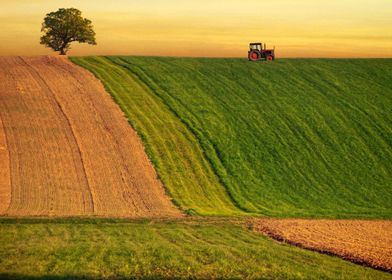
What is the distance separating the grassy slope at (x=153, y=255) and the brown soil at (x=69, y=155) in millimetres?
5797

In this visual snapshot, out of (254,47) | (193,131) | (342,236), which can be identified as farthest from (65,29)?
(342,236)

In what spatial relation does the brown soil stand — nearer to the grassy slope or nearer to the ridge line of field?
the ridge line of field

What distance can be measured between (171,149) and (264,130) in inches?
389

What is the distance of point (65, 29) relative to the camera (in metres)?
94.7

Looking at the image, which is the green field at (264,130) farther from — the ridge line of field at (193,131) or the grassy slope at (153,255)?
the grassy slope at (153,255)

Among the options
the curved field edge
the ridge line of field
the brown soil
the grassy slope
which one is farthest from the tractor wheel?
the grassy slope

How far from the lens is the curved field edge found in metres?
44.2

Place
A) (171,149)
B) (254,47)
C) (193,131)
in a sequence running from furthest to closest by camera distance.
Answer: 1. (254,47)
2. (193,131)
3. (171,149)

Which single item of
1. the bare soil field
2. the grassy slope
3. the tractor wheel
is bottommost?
the bare soil field

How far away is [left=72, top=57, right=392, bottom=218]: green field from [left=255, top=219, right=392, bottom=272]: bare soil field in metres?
3.71

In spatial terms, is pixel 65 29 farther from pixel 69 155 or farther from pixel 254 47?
pixel 69 155

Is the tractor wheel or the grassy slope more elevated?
the tractor wheel

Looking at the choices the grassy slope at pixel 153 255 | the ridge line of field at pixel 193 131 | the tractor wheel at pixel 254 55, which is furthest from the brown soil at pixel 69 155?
the tractor wheel at pixel 254 55

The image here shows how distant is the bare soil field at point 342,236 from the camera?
29.3 metres
